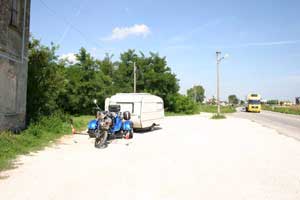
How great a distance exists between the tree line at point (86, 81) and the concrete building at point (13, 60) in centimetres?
207

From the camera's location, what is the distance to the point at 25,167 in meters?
7.43

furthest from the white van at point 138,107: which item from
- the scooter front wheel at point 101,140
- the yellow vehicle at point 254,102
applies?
the yellow vehicle at point 254,102

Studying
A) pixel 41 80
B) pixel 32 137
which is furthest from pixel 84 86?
pixel 32 137

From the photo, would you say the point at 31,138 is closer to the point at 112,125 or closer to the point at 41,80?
the point at 112,125

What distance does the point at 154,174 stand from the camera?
7090mm

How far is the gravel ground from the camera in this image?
5.58 m

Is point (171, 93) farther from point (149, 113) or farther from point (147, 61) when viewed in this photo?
point (149, 113)

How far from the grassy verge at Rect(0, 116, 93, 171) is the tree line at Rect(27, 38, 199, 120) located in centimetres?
99

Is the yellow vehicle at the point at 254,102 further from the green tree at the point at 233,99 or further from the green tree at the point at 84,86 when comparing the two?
the green tree at the point at 233,99

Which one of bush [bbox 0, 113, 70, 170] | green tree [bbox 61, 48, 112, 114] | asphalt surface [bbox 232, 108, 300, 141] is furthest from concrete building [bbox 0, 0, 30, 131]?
green tree [bbox 61, 48, 112, 114]

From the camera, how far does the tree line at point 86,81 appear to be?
15562 millimetres

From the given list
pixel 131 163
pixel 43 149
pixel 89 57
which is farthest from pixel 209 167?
pixel 89 57

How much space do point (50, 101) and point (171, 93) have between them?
104 ft

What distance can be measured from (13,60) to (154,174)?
8.40 m
